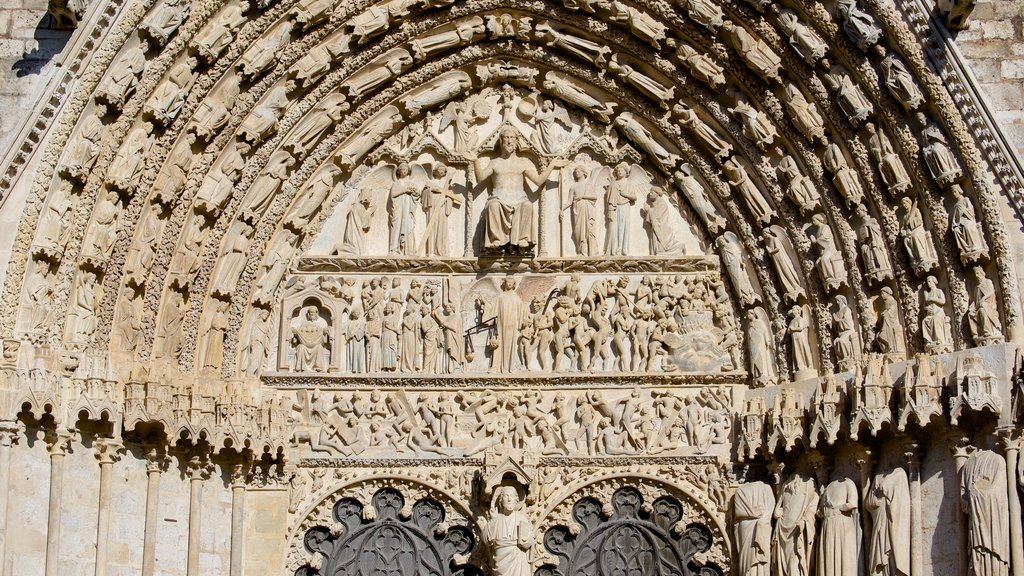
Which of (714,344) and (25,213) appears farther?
(714,344)

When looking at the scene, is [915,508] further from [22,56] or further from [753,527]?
[22,56]

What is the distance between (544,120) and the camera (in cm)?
1537

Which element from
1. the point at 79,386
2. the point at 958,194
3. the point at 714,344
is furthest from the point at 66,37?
the point at 958,194

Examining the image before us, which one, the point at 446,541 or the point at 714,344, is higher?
the point at 714,344

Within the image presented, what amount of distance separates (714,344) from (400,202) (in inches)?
112

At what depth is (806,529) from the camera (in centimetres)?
1388

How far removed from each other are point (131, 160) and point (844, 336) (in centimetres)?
560

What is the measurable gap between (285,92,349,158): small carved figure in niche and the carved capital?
2875 mm

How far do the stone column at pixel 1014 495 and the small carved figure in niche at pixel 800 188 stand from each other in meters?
2.54

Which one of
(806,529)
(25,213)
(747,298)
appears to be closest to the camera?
(25,213)

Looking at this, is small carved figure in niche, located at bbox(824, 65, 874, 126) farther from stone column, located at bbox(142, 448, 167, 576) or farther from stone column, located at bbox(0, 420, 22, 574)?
stone column, located at bbox(0, 420, 22, 574)

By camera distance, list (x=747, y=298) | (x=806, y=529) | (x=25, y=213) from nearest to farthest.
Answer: (x=25, y=213) < (x=806, y=529) < (x=747, y=298)

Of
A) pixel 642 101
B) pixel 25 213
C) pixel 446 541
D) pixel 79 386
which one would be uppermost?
pixel 642 101

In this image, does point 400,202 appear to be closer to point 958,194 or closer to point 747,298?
point 747,298
